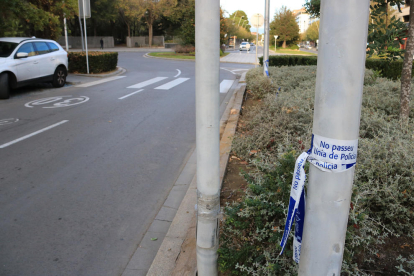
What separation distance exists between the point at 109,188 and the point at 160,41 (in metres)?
58.9

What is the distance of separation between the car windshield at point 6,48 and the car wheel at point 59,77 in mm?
1940

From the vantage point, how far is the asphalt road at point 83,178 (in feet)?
12.1

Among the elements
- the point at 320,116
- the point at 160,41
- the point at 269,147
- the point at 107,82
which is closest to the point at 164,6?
the point at 160,41

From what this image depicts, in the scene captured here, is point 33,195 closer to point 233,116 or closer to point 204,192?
point 204,192

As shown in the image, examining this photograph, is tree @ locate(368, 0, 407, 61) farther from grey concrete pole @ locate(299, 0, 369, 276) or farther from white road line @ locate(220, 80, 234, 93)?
white road line @ locate(220, 80, 234, 93)

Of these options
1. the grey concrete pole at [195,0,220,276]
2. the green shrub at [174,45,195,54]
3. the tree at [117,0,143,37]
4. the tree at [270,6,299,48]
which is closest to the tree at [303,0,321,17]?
the grey concrete pole at [195,0,220,276]

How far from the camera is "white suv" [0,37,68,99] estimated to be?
37.5 ft

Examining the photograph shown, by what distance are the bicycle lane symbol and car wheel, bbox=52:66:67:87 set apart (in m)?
2.30

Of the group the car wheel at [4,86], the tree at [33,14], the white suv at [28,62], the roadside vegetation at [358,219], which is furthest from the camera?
the tree at [33,14]

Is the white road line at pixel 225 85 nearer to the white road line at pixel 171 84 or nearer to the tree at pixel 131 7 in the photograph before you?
the white road line at pixel 171 84

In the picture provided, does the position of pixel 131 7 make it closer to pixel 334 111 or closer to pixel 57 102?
pixel 57 102

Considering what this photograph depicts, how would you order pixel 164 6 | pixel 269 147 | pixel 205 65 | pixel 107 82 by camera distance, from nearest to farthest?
pixel 205 65, pixel 269 147, pixel 107 82, pixel 164 6

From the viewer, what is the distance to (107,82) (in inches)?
610

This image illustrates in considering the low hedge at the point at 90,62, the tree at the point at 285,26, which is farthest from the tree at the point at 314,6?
the tree at the point at 285,26
